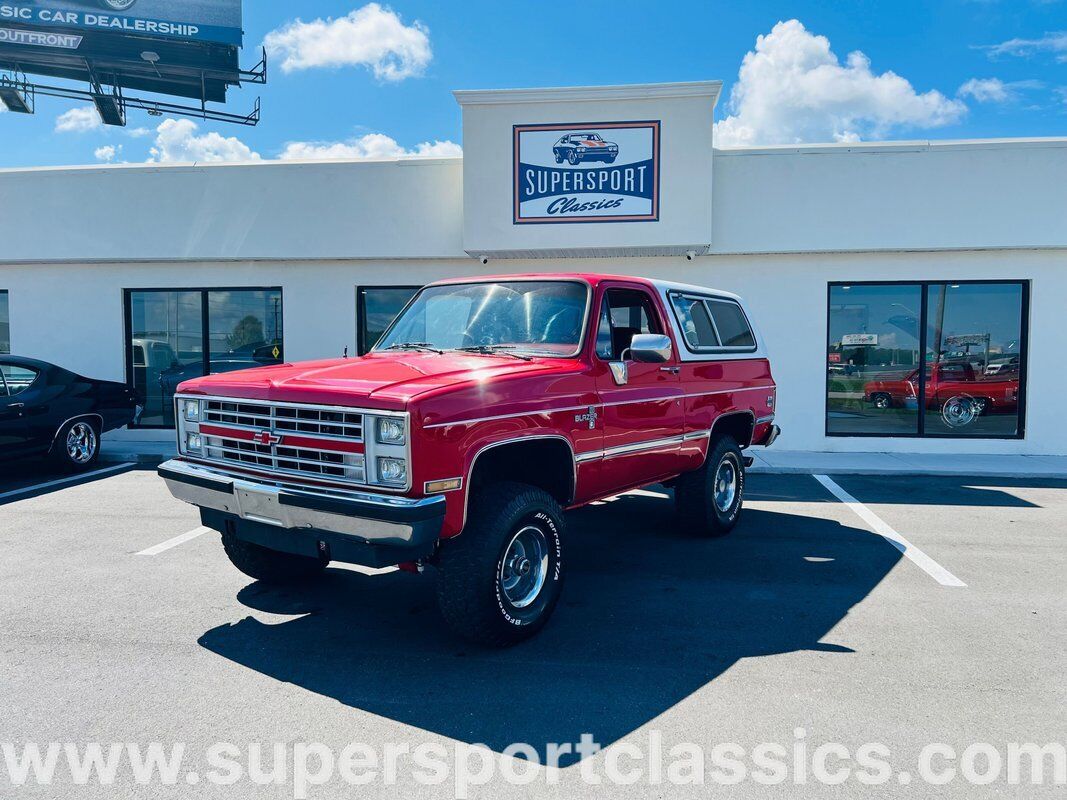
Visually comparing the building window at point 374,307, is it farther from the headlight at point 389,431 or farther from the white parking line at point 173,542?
the headlight at point 389,431

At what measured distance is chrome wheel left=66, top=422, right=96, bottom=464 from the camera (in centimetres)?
995

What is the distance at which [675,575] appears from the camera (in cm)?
584

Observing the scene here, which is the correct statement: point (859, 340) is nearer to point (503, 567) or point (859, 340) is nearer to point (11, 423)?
point (503, 567)

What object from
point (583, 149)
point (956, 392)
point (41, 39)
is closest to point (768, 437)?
point (583, 149)

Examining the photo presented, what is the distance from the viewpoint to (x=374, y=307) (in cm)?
1298

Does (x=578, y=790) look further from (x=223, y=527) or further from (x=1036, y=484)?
(x=1036, y=484)

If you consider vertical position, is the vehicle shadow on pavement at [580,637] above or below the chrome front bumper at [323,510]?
below

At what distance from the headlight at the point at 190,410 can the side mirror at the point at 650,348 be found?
2.81 metres

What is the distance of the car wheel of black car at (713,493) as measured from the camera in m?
6.75

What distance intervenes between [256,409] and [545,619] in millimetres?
2111

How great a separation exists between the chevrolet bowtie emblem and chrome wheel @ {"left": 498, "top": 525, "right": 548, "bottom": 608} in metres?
1.44

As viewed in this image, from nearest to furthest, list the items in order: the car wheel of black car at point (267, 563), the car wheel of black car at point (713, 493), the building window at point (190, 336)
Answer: the car wheel of black car at point (267, 563) → the car wheel of black car at point (713, 493) → the building window at point (190, 336)

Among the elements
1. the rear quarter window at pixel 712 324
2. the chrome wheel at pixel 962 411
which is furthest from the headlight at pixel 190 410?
the chrome wheel at pixel 962 411

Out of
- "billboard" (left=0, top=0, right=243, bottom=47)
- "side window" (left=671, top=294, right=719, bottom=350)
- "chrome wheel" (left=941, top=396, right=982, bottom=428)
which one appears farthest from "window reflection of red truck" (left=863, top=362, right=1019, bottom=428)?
"billboard" (left=0, top=0, right=243, bottom=47)
